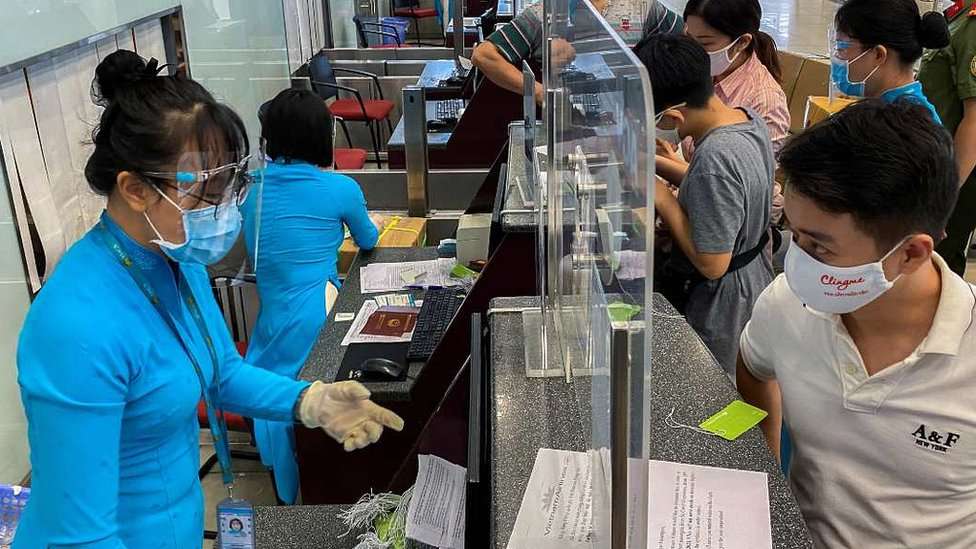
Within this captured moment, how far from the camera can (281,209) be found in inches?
99.5

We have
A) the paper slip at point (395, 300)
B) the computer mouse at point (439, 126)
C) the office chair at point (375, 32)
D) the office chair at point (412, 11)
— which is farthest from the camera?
the office chair at point (412, 11)

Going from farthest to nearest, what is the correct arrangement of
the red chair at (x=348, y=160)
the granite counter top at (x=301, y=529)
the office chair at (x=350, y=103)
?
the office chair at (x=350, y=103) → the red chair at (x=348, y=160) → the granite counter top at (x=301, y=529)

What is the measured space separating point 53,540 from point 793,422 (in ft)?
3.46

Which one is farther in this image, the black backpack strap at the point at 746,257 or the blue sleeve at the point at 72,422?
the black backpack strap at the point at 746,257

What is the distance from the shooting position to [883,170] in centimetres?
98

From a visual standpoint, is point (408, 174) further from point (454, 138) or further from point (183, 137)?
point (183, 137)

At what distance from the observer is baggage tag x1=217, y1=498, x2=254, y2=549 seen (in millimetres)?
1349

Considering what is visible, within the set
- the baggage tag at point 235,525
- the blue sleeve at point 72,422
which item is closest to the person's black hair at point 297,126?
the baggage tag at point 235,525

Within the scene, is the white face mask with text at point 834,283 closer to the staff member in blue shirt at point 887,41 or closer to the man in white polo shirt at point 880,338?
the man in white polo shirt at point 880,338

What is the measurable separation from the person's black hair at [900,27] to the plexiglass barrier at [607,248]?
4.74 feet

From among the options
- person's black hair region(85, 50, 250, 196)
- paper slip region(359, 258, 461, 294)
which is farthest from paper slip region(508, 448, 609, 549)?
paper slip region(359, 258, 461, 294)

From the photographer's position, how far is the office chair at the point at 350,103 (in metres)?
5.43

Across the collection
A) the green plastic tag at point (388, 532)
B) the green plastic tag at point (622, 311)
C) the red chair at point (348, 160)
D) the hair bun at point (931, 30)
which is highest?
the green plastic tag at point (622, 311)

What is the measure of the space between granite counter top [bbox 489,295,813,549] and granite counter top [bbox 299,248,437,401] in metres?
0.53
